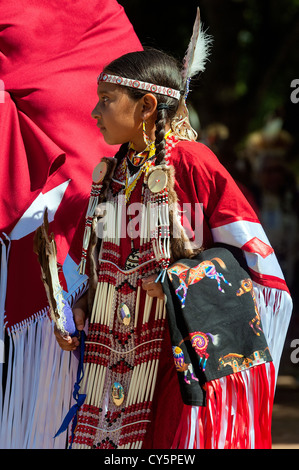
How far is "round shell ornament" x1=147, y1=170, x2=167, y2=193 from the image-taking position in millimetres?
2531

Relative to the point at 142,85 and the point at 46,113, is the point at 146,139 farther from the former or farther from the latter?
the point at 46,113

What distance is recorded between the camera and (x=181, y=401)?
253 cm

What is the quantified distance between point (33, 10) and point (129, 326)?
4.55 feet

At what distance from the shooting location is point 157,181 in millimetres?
2543

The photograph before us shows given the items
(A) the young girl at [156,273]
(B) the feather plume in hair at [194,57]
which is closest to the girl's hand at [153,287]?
(A) the young girl at [156,273]

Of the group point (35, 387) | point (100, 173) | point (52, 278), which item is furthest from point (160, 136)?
point (35, 387)

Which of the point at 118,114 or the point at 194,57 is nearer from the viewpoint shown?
the point at 118,114

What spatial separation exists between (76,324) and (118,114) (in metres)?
0.73

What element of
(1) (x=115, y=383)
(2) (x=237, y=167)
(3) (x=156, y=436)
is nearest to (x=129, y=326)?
(1) (x=115, y=383)

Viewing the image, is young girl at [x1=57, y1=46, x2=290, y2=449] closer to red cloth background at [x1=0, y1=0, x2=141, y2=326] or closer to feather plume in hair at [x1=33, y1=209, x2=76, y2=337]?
feather plume in hair at [x1=33, y1=209, x2=76, y2=337]

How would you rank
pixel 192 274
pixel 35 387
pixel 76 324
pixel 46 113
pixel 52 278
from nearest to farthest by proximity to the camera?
pixel 192 274 → pixel 52 278 → pixel 76 324 → pixel 35 387 → pixel 46 113

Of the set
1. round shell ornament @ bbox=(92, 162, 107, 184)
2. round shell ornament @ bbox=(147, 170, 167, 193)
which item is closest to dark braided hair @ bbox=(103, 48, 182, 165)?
round shell ornament @ bbox=(147, 170, 167, 193)

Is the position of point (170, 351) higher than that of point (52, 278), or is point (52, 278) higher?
point (52, 278)

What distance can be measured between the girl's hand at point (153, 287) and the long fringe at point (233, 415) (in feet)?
1.04
